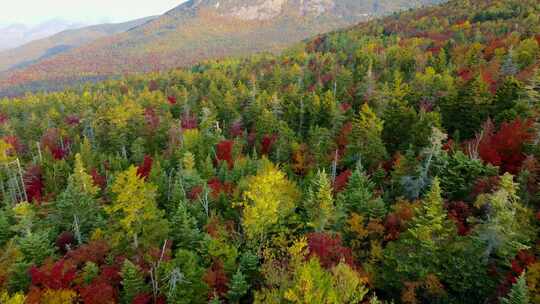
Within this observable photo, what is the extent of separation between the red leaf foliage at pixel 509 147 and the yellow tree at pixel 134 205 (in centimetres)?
3250

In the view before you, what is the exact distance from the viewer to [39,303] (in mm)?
29500

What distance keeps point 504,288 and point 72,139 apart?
241ft

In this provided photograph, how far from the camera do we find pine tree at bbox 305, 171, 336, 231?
32.4 meters

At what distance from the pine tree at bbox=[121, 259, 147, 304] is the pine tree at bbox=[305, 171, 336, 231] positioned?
1473 centimetres

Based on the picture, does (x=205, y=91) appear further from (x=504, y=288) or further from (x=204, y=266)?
(x=504, y=288)

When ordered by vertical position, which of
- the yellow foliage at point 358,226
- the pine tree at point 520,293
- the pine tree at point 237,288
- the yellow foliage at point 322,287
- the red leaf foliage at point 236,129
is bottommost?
the pine tree at point 237,288

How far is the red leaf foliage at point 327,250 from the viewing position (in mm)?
30636

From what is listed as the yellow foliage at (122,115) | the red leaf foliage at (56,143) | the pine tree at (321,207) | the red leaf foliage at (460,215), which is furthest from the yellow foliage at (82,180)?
the red leaf foliage at (460,215)

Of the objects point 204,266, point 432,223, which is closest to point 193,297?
point 204,266

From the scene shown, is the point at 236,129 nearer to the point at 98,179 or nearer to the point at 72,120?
the point at 98,179

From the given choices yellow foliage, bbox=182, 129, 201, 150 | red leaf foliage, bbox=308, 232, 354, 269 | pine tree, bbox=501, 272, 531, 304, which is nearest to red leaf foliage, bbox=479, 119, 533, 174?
red leaf foliage, bbox=308, 232, 354, 269

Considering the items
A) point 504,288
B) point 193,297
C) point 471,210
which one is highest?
point 471,210

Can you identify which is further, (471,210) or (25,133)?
(25,133)

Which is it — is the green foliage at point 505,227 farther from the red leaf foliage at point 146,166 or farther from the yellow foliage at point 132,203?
the red leaf foliage at point 146,166
